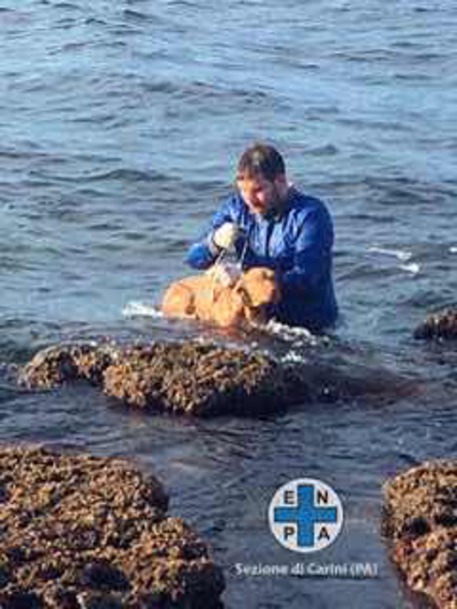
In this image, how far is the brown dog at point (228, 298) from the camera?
10.8 metres

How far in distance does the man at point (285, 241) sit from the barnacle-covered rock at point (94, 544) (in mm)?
3297

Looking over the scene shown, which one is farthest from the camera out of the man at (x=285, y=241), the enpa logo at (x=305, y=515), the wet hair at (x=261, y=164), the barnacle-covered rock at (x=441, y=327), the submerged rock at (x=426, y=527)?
the barnacle-covered rock at (x=441, y=327)

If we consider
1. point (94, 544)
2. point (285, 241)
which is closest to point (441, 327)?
point (285, 241)

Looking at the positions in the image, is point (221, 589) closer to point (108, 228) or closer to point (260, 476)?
point (260, 476)

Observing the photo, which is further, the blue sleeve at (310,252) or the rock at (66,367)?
the blue sleeve at (310,252)

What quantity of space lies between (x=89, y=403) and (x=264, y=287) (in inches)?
70.2

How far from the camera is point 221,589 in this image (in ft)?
22.1

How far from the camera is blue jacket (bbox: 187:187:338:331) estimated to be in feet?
35.3

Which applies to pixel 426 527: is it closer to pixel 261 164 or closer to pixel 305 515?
pixel 305 515

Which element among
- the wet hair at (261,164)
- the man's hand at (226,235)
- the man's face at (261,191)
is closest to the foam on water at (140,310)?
the man's hand at (226,235)

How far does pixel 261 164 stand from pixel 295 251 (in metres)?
0.83

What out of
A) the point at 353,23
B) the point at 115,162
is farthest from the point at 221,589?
the point at 353,23

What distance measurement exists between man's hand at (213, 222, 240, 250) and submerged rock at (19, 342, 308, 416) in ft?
3.85

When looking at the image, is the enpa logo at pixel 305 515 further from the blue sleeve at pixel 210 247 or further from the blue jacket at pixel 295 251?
the blue sleeve at pixel 210 247
